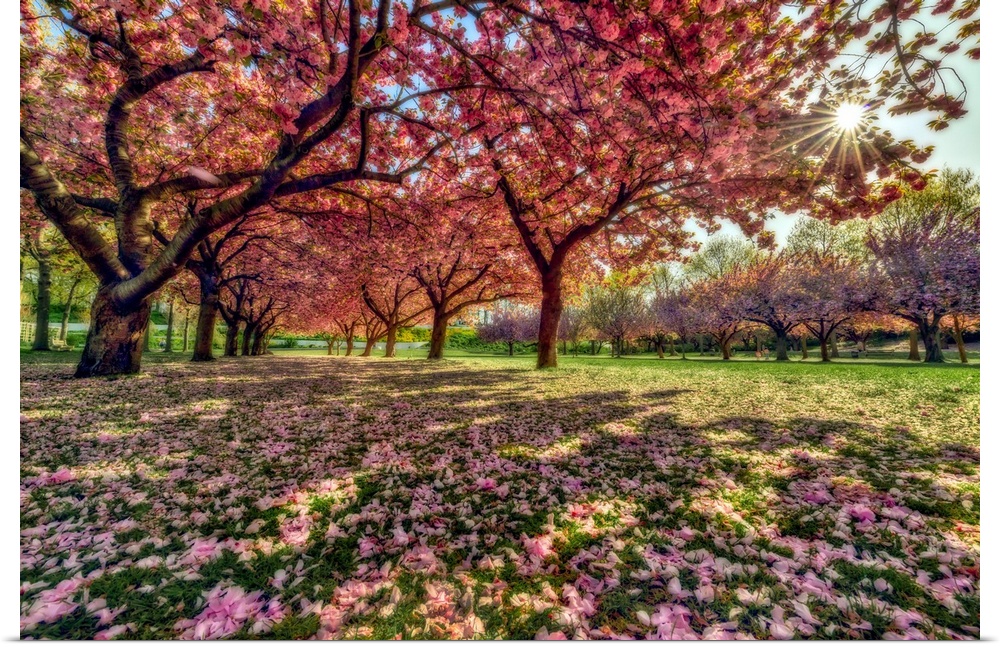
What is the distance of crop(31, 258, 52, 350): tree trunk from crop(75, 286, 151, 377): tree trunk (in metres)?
16.8

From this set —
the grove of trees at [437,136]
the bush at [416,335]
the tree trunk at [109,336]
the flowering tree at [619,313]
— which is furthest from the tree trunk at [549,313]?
the bush at [416,335]

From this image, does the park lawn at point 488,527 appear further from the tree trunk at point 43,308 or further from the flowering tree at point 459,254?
the tree trunk at point 43,308

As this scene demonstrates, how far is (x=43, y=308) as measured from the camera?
20.5 metres

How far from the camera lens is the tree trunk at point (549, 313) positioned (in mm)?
17531

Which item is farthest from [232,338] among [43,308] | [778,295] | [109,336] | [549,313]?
[778,295]

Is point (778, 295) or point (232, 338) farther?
point (778, 295)

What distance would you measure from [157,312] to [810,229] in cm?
7037

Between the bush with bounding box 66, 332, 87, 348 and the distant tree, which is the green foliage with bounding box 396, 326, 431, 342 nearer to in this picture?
the distant tree

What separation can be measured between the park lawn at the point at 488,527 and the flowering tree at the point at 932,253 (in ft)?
82.3

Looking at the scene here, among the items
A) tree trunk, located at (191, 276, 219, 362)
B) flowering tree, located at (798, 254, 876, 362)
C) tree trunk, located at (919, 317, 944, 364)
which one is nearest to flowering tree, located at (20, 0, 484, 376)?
tree trunk, located at (191, 276, 219, 362)

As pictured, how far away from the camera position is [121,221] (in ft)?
31.8

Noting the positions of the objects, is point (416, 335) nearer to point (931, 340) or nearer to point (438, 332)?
point (438, 332)

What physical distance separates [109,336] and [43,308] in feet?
60.2

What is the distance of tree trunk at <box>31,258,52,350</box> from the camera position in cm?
1980
